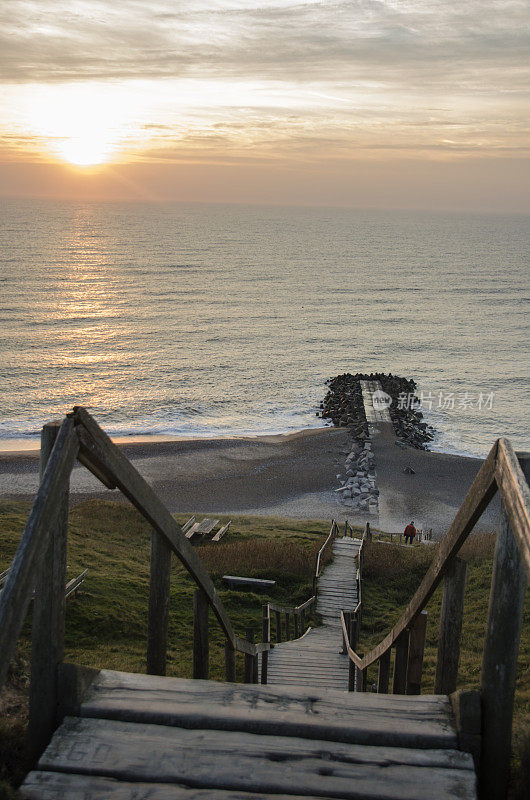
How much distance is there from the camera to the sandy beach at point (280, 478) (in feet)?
113

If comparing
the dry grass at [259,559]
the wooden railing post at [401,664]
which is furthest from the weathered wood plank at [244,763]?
the dry grass at [259,559]

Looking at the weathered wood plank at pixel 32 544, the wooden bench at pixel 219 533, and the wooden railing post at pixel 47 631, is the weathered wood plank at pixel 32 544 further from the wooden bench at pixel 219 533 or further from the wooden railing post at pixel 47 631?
the wooden bench at pixel 219 533

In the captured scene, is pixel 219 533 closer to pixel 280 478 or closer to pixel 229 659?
pixel 280 478

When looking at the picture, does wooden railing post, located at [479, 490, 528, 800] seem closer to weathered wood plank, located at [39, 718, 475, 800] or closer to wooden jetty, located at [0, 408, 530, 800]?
wooden jetty, located at [0, 408, 530, 800]

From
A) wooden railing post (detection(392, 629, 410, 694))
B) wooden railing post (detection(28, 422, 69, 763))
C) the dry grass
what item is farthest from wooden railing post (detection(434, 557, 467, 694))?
the dry grass

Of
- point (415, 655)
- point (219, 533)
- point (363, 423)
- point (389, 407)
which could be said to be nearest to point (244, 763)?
point (415, 655)

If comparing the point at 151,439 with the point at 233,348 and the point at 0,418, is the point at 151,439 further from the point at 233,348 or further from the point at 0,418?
the point at 233,348

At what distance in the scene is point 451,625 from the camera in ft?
13.8

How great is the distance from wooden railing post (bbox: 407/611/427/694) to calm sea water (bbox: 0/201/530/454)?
41.8 metres

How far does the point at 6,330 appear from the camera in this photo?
76500mm

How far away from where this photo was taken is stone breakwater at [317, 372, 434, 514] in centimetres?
3694

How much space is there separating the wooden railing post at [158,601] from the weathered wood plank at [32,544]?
47.3 inches

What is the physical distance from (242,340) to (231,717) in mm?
75108

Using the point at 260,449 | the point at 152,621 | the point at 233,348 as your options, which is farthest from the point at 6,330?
the point at 152,621
